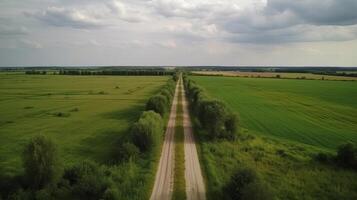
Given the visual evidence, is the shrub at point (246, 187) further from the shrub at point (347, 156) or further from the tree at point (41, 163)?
the shrub at point (347, 156)

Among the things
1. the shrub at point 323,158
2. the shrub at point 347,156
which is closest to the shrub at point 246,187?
the shrub at point 323,158

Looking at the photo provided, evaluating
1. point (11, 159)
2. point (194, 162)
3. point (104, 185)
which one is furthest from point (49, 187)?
point (194, 162)

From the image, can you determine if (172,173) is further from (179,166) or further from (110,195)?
(110,195)

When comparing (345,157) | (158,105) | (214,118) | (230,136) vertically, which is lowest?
(230,136)

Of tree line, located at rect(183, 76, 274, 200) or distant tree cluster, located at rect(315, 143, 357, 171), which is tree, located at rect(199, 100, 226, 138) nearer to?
tree line, located at rect(183, 76, 274, 200)

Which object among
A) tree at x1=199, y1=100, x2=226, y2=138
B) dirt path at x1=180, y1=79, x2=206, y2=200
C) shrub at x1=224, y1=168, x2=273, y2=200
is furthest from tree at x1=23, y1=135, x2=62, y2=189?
tree at x1=199, y1=100, x2=226, y2=138

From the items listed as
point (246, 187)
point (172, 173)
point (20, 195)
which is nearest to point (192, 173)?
point (172, 173)
